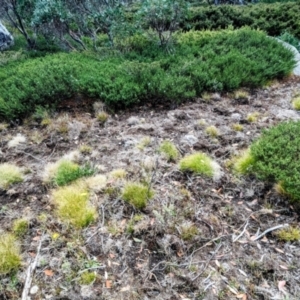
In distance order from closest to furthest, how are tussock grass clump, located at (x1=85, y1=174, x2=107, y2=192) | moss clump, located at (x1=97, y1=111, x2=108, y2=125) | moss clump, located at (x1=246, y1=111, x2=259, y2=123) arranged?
1. tussock grass clump, located at (x1=85, y1=174, x2=107, y2=192)
2. moss clump, located at (x1=246, y1=111, x2=259, y2=123)
3. moss clump, located at (x1=97, y1=111, x2=108, y2=125)

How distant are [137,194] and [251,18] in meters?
9.87

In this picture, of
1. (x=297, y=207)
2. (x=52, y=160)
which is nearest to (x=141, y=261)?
(x=297, y=207)

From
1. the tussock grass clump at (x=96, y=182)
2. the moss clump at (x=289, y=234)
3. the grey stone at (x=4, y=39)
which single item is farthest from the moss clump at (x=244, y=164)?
the grey stone at (x=4, y=39)

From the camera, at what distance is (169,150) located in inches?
147

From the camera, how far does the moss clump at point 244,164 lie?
3.41m

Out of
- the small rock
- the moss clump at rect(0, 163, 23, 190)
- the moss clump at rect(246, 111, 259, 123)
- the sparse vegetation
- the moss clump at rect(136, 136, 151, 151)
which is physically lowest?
the moss clump at rect(246, 111, 259, 123)

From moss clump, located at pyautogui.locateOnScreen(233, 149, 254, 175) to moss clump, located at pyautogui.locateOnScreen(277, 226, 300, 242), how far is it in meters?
0.85

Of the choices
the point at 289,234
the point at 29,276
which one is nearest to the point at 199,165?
the point at 289,234

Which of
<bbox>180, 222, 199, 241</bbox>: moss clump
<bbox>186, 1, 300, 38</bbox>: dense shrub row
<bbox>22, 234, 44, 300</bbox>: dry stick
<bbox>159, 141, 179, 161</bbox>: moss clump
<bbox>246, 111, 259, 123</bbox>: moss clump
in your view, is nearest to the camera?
<bbox>22, 234, 44, 300</bbox>: dry stick

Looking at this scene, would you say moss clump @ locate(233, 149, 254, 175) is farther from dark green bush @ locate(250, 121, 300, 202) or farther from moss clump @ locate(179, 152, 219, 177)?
moss clump @ locate(179, 152, 219, 177)

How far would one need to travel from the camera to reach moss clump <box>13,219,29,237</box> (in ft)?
8.70

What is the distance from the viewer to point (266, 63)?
19.8ft

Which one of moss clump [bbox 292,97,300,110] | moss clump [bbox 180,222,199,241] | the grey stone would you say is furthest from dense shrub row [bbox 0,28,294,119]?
moss clump [bbox 180,222,199,241]

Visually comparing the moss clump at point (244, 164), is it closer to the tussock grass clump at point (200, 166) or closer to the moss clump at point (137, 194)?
the tussock grass clump at point (200, 166)
